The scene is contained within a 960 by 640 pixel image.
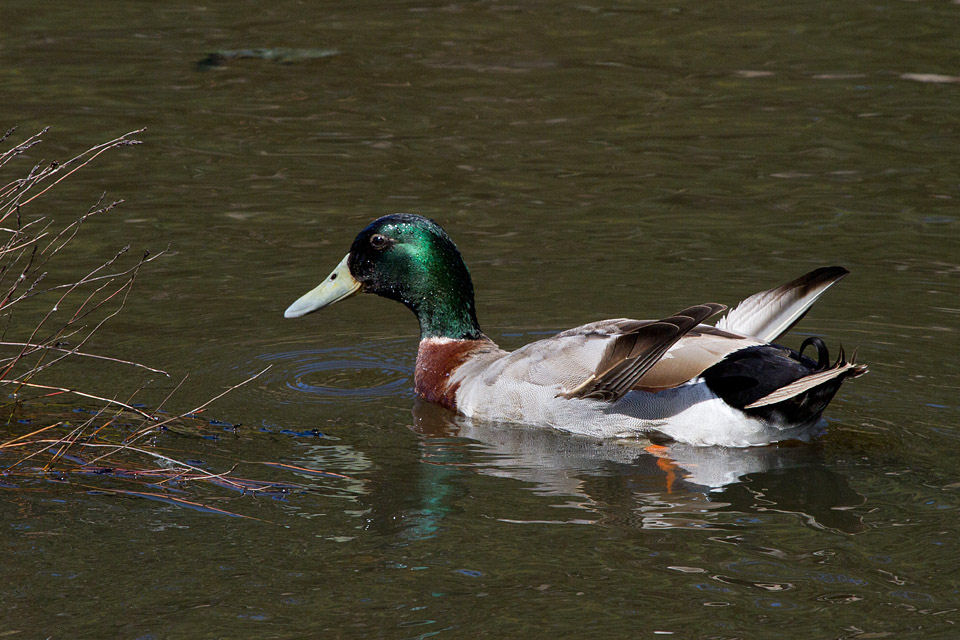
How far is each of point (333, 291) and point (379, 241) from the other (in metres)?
0.42

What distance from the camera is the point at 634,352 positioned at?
6.72 meters

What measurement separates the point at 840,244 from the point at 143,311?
4.96 meters

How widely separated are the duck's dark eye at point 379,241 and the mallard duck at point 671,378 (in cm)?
76

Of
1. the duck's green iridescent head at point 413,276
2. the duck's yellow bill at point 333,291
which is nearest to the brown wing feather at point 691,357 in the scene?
the duck's green iridescent head at point 413,276

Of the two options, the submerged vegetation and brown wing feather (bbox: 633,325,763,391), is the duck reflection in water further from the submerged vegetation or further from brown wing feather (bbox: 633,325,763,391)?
the submerged vegetation

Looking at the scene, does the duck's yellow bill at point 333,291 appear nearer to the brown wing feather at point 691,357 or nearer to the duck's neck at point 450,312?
the duck's neck at point 450,312

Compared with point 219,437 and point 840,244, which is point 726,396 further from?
point 840,244

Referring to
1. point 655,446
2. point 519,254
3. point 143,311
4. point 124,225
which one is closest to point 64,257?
point 124,225

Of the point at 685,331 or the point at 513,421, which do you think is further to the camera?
the point at 513,421

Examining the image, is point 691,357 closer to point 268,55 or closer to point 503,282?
point 503,282

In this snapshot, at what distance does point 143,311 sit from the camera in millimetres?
9180

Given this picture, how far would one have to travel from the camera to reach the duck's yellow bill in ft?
27.7

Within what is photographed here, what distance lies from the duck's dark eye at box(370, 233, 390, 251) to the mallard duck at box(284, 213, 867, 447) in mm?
758

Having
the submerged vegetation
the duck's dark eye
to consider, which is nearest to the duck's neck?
the duck's dark eye
